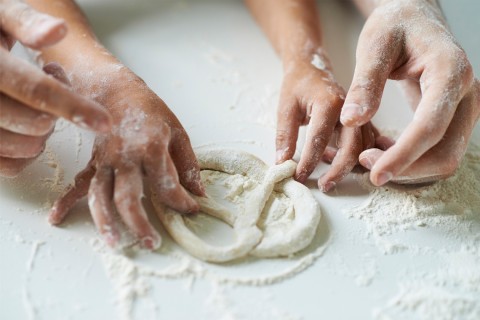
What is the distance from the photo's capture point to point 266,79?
1245 mm

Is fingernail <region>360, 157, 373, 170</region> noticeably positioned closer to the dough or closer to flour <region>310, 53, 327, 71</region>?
the dough

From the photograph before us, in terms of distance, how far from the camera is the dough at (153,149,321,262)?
84cm

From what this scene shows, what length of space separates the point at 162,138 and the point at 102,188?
13cm

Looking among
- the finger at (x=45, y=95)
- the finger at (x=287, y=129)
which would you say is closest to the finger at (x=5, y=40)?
the finger at (x=45, y=95)

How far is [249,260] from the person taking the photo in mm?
847

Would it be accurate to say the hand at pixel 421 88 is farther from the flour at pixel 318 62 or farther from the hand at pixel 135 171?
the hand at pixel 135 171

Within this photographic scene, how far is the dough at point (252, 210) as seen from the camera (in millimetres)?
844

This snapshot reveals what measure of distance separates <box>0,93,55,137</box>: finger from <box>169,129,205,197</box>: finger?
21 centimetres

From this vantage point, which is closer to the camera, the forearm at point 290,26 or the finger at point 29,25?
the finger at point 29,25

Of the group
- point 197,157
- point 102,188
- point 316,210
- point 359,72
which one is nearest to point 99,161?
point 102,188

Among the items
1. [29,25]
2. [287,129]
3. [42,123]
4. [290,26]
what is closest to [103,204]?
[42,123]

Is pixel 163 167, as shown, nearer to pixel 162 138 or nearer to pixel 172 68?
pixel 162 138

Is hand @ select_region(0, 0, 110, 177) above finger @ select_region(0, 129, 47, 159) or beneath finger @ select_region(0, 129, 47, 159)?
above

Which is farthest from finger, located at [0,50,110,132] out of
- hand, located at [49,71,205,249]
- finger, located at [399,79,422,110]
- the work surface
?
finger, located at [399,79,422,110]
